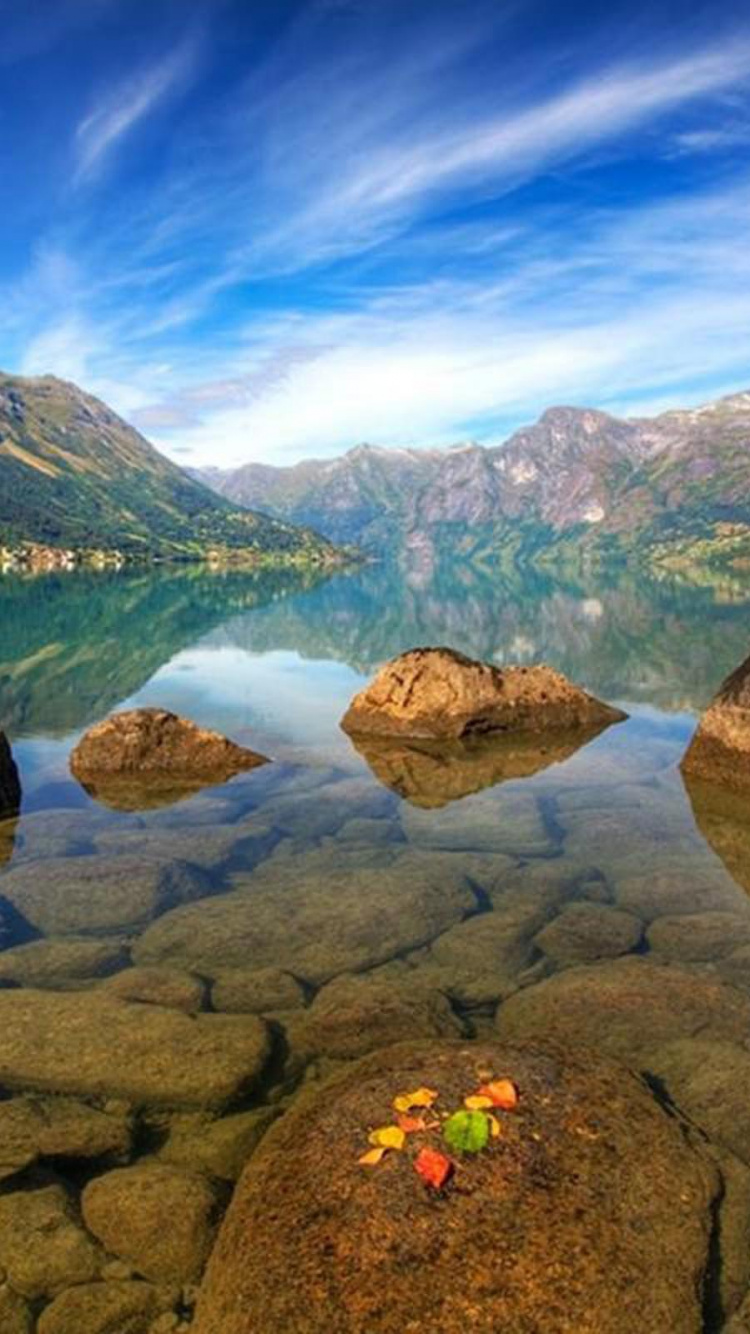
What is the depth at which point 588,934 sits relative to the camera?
18438 mm

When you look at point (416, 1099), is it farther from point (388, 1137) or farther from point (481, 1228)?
point (481, 1228)

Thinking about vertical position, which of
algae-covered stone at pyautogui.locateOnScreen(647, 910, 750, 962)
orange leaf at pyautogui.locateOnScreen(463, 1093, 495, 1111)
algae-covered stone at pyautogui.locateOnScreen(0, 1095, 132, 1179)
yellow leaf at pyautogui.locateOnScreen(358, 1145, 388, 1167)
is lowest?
algae-covered stone at pyautogui.locateOnScreen(647, 910, 750, 962)

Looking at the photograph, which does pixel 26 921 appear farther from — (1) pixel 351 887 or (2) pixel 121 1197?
(2) pixel 121 1197

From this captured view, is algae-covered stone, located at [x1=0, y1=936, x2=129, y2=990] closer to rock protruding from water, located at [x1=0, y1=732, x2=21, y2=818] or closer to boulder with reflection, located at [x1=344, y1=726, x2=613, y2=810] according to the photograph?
rock protruding from water, located at [x1=0, y1=732, x2=21, y2=818]

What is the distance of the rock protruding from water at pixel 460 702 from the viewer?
39438 mm

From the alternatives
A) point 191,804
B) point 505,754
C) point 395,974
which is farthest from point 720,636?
point 395,974

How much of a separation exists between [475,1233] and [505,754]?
2754cm

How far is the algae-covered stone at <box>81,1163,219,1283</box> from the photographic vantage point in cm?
987

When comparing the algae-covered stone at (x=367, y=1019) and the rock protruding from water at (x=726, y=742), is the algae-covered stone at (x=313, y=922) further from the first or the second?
the rock protruding from water at (x=726, y=742)

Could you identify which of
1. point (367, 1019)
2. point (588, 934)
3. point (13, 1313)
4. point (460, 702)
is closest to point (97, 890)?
point (367, 1019)

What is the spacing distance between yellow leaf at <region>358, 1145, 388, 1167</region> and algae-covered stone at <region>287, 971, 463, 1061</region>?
12.8 ft

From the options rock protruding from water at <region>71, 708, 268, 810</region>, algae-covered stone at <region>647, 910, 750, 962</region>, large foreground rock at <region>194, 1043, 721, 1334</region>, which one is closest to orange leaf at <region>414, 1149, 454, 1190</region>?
large foreground rock at <region>194, 1043, 721, 1334</region>

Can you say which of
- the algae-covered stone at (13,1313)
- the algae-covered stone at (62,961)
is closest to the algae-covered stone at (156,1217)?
the algae-covered stone at (13,1313)

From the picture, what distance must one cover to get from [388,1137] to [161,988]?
6860 mm
